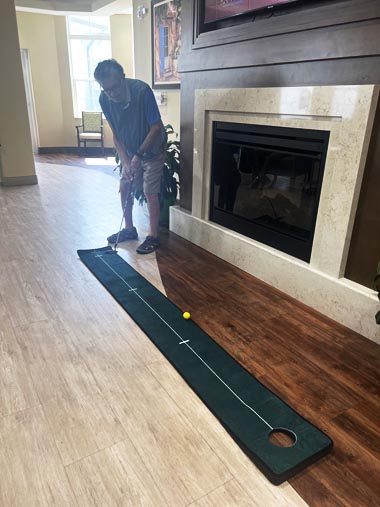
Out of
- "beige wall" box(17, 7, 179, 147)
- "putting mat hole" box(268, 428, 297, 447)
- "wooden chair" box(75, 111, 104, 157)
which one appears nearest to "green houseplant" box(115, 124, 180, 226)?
"putting mat hole" box(268, 428, 297, 447)

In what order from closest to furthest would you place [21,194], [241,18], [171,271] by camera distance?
[241,18], [171,271], [21,194]

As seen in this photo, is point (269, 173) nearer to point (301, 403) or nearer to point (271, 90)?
point (271, 90)

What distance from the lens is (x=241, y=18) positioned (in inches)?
102

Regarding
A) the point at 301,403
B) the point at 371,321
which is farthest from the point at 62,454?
the point at 371,321

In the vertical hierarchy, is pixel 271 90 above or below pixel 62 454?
above

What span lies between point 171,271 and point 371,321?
4.37 feet

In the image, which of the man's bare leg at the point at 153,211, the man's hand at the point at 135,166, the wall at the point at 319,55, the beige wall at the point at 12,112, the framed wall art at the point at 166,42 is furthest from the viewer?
the beige wall at the point at 12,112

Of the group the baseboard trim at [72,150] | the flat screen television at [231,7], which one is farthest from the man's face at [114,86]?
the baseboard trim at [72,150]

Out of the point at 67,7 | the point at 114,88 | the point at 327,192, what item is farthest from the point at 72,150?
the point at 327,192

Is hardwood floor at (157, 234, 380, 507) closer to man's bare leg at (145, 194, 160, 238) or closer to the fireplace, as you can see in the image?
the fireplace

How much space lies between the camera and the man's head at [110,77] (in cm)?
269

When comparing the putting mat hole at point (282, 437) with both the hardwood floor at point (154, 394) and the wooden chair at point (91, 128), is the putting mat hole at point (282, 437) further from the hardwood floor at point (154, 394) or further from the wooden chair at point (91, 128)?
the wooden chair at point (91, 128)

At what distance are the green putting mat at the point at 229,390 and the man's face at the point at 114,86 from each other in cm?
141

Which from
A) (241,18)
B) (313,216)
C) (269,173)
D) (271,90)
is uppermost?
(241,18)
